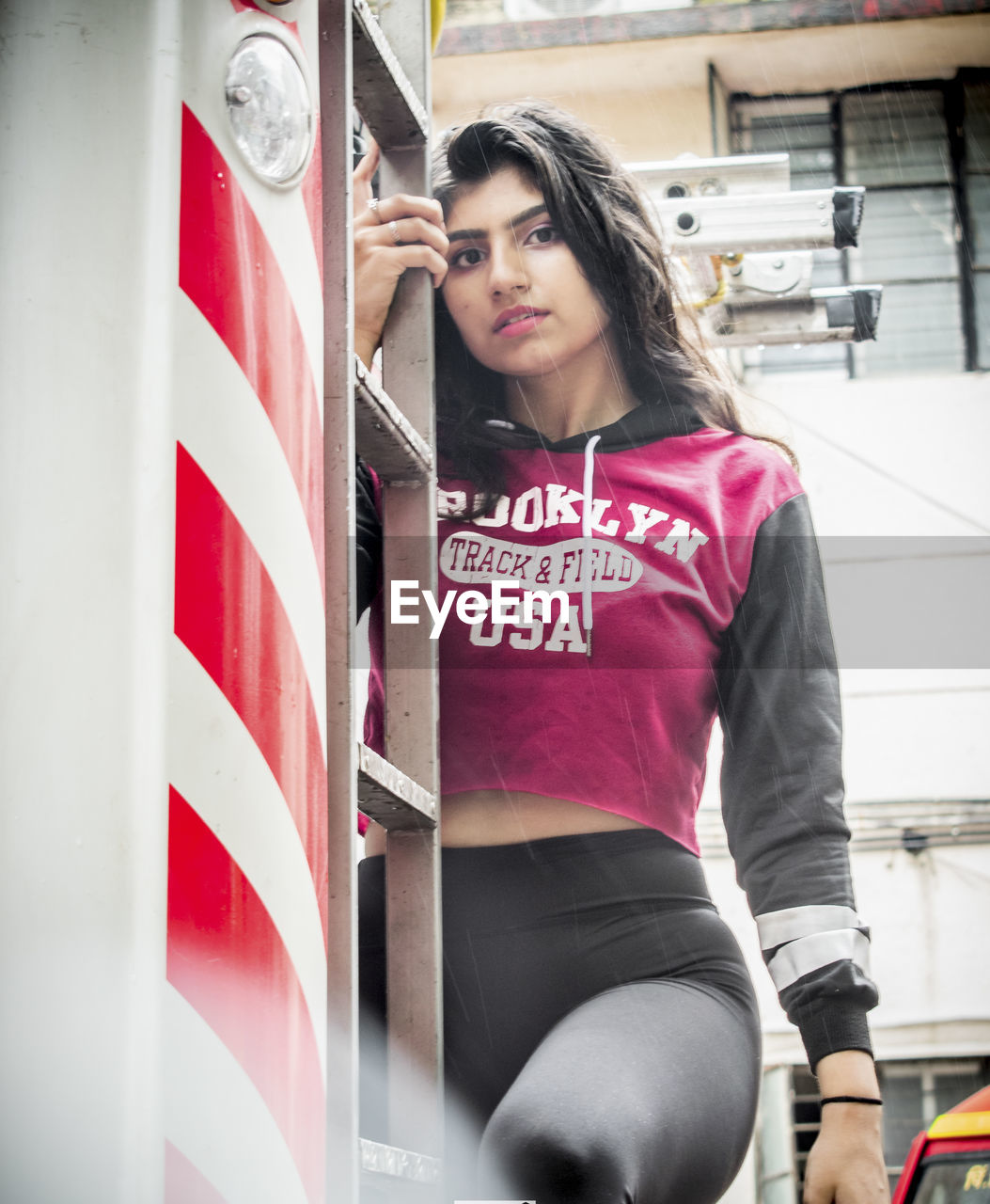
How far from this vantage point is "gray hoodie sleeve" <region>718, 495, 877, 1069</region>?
1.22 metres

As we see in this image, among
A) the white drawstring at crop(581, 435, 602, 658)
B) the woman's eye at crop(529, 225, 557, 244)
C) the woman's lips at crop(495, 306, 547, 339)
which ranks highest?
the woman's eye at crop(529, 225, 557, 244)

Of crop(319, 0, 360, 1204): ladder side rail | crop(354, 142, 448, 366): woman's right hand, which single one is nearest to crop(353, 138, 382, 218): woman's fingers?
crop(354, 142, 448, 366): woman's right hand

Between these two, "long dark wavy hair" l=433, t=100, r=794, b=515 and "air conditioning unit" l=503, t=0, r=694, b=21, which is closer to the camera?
"long dark wavy hair" l=433, t=100, r=794, b=515

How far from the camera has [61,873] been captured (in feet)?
1.97

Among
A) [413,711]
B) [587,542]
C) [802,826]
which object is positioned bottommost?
[802,826]

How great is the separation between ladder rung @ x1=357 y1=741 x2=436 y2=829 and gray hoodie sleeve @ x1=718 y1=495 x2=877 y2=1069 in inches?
13.1

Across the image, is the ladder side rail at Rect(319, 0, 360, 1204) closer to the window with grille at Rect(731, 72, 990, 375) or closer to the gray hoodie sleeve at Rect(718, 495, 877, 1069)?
the gray hoodie sleeve at Rect(718, 495, 877, 1069)

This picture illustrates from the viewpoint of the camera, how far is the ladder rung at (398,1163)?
932 millimetres

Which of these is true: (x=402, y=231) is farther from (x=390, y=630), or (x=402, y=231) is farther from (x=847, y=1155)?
(x=847, y=1155)

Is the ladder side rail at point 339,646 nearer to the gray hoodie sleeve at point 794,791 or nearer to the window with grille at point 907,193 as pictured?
the gray hoodie sleeve at point 794,791

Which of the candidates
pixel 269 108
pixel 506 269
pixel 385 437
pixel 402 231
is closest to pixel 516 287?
pixel 506 269

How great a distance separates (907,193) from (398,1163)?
2344 mm

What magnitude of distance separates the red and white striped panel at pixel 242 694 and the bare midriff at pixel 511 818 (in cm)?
51

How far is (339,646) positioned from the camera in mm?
800
